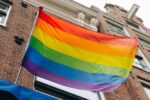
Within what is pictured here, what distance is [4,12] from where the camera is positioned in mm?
14328

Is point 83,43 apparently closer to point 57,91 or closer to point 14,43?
point 57,91

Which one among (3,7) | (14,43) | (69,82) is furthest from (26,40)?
(69,82)

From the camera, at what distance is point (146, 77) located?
16172 millimetres

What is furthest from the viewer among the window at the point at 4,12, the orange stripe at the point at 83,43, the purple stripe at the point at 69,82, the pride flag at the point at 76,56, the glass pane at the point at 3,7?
the glass pane at the point at 3,7

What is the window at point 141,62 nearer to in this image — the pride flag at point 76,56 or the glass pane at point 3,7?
the glass pane at point 3,7

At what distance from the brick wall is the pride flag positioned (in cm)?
208

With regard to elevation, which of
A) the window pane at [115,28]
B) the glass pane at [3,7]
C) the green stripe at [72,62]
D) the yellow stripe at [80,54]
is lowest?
the window pane at [115,28]

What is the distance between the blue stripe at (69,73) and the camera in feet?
27.7

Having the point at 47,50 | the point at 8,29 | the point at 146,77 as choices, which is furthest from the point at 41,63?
the point at 146,77

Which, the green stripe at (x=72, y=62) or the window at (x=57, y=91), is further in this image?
the window at (x=57, y=91)

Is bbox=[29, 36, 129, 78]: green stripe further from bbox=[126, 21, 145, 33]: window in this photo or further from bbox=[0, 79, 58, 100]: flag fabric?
bbox=[126, 21, 145, 33]: window

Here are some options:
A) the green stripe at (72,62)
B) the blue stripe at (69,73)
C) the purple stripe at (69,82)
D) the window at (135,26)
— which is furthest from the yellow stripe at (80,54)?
the window at (135,26)

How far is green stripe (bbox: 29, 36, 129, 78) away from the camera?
28.2 feet

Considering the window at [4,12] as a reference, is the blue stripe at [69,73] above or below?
above
